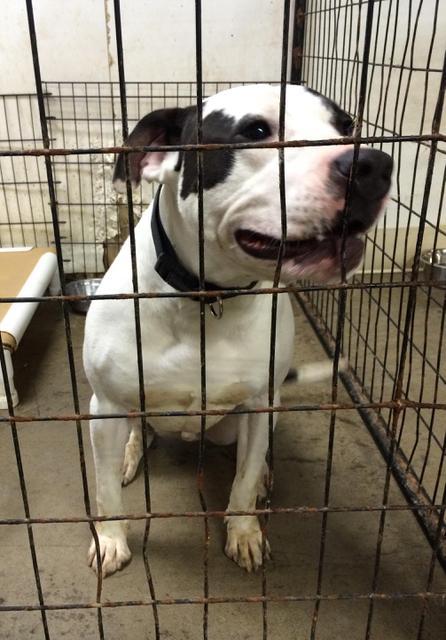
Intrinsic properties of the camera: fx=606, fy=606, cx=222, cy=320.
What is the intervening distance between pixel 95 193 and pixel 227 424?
1.85 m

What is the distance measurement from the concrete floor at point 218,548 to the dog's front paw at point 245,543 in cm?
3

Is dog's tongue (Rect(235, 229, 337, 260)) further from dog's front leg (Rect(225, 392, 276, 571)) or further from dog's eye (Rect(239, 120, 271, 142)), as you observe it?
dog's front leg (Rect(225, 392, 276, 571))

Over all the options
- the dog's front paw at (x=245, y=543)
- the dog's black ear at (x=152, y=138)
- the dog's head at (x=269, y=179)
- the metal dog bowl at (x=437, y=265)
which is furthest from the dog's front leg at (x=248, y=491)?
the metal dog bowl at (x=437, y=265)

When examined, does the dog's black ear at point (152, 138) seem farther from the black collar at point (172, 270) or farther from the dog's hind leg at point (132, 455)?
the dog's hind leg at point (132, 455)

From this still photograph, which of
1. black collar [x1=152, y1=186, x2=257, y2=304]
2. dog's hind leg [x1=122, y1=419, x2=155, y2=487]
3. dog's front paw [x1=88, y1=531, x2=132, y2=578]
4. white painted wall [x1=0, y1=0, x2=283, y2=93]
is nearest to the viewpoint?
black collar [x1=152, y1=186, x2=257, y2=304]

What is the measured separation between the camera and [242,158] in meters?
1.00

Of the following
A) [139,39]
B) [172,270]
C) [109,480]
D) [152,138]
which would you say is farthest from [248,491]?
[139,39]

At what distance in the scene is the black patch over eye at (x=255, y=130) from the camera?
1.04 meters

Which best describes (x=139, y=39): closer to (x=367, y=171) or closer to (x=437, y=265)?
(x=437, y=265)

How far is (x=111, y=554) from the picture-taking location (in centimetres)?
145

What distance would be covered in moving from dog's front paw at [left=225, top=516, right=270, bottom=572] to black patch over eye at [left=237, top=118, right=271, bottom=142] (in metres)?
0.95

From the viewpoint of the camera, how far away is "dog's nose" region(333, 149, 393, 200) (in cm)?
83

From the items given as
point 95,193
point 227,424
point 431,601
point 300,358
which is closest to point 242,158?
point 227,424

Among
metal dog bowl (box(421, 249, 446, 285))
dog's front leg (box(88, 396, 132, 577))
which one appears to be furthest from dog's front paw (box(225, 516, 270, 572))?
metal dog bowl (box(421, 249, 446, 285))
